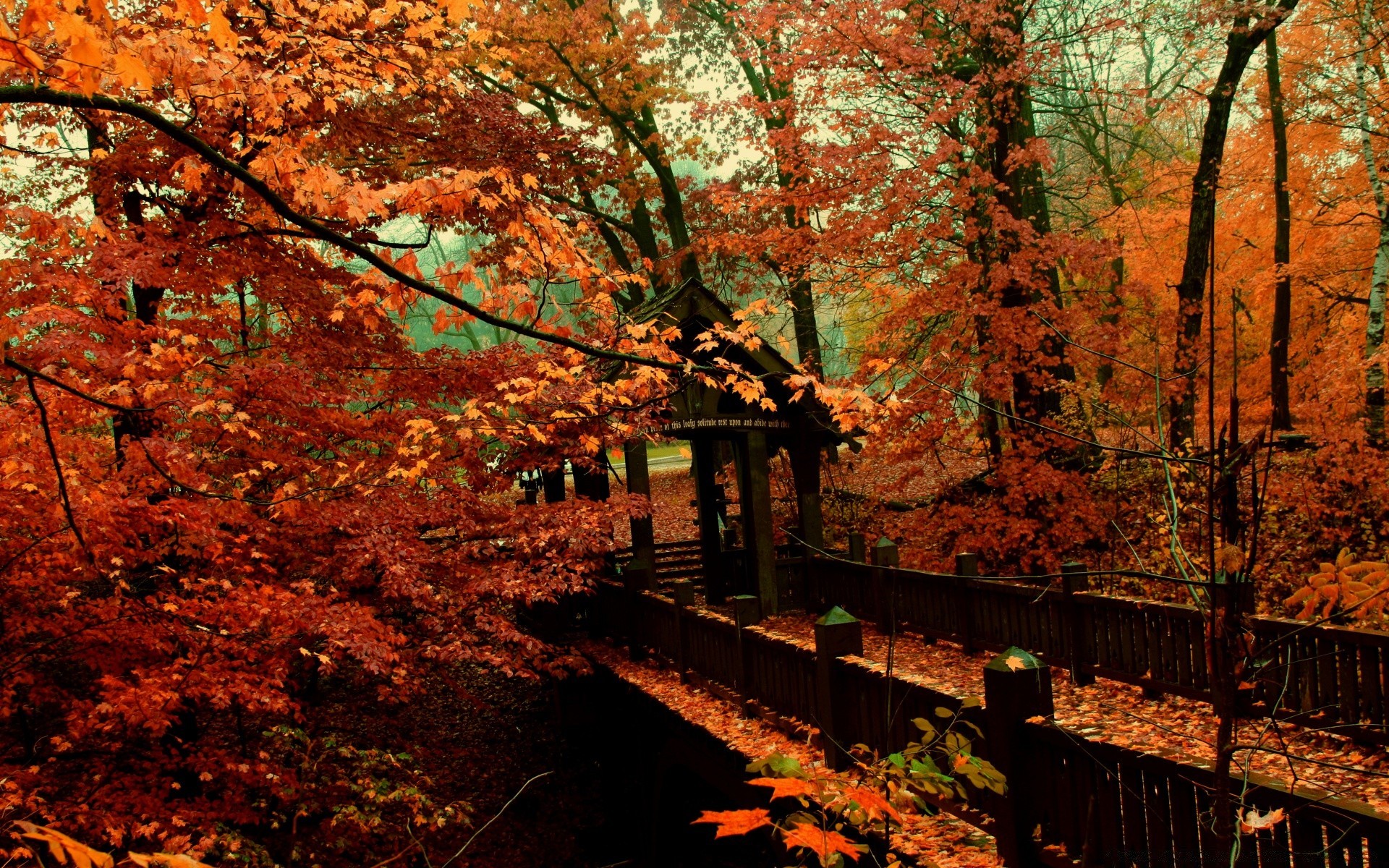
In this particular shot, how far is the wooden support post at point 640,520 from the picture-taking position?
463 inches

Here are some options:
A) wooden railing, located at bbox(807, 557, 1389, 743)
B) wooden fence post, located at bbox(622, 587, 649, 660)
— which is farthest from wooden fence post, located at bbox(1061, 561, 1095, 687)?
wooden fence post, located at bbox(622, 587, 649, 660)

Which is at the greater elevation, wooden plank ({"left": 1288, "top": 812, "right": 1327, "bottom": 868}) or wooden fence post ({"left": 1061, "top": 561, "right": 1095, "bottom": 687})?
wooden plank ({"left": 1288, "top": 812, "right": 1327, "bottom": 868})

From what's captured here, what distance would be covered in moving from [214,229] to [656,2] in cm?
1895

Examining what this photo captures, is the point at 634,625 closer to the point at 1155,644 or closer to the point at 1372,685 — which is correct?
the point at 1155,644

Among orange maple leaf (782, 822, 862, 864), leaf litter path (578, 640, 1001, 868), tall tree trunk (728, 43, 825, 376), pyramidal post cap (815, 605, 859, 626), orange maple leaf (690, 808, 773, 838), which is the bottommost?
leaf litter path (578, 640, 1001, 868)

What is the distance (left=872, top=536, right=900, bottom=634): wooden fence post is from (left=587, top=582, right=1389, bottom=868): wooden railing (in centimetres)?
344

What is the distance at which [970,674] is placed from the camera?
9.12 meters

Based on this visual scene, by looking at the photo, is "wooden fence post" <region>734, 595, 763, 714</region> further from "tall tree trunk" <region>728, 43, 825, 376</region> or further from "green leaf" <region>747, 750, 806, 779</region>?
"tall tree trunk" <region>728, 43, 825, 376</region>

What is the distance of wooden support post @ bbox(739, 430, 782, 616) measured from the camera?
12.4 metres

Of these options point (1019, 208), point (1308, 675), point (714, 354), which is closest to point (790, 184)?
point (1019, 208)

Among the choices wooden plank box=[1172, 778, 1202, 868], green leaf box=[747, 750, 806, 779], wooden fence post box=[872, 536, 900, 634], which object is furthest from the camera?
wooden fence post box=[872, 536, 900, 634]

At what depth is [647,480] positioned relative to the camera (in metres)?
12.1

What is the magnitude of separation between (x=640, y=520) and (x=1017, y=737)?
26.1 ft

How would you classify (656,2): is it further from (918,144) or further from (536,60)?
(918,144)
